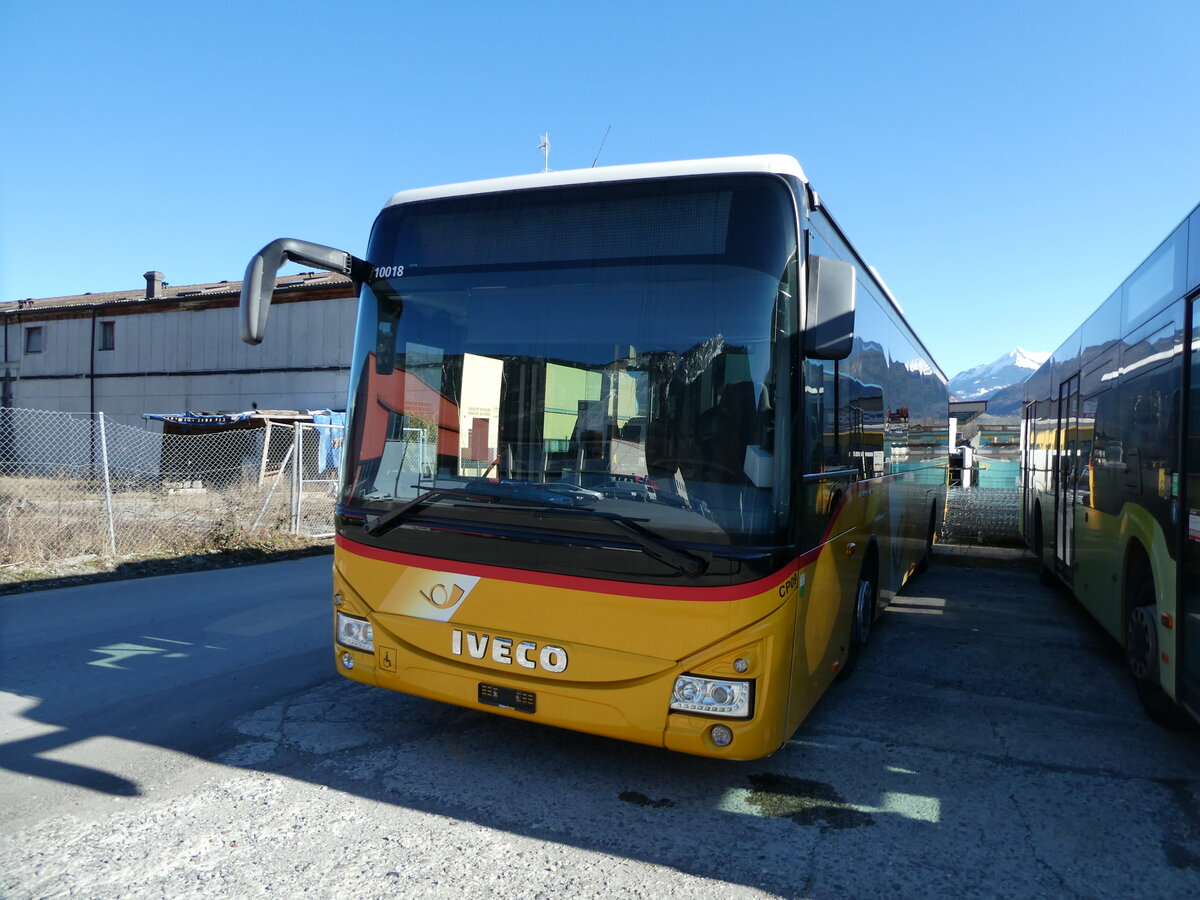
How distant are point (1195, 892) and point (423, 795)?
3210mm

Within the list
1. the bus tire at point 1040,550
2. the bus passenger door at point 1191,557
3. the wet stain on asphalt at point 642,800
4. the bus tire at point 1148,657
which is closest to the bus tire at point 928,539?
the bus tire at point 1040,550

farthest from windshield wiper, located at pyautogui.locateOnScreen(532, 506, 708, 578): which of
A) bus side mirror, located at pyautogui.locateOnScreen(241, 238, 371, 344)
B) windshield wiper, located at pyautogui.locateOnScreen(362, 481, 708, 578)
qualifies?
bus side mirror, located at pyautogui.locateOnScreen(241, 238, 371, 344)

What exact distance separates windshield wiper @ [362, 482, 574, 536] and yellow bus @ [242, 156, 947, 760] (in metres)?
0.01

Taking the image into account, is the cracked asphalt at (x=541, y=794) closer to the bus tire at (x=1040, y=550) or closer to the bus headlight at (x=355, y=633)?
the bus headlight at (x=355, y=633)

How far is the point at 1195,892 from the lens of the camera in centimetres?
321

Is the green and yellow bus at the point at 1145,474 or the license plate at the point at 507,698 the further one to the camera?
the green and yellow bus at the point at 1145,474

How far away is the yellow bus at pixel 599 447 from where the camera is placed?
3.63m

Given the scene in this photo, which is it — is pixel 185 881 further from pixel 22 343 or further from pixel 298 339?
pixel 22 343

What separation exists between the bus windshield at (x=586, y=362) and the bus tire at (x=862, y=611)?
8.03 feet

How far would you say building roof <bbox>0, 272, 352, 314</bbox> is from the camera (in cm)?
3253

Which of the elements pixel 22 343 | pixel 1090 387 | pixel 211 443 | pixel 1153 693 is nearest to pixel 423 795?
pixel 1153 693

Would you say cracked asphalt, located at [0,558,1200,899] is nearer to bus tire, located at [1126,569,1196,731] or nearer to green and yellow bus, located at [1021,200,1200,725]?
bus tire, located at [1126,569,1196,731]

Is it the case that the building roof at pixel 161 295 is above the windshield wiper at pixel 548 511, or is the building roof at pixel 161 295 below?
above

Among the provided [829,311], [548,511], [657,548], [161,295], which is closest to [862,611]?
[829,311]
